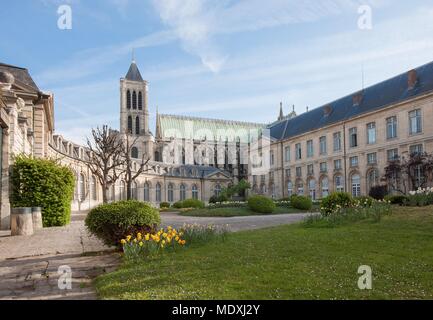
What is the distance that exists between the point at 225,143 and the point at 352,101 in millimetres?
35941

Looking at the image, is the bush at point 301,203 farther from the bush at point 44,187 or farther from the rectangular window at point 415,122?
the bush at point 44,187

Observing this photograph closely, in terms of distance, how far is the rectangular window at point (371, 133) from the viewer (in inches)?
1655

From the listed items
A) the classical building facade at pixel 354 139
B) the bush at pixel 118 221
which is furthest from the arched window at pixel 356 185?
the bush at pixel 118 221

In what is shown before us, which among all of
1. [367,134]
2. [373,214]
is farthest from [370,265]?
[367,134]

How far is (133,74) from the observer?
81.8m

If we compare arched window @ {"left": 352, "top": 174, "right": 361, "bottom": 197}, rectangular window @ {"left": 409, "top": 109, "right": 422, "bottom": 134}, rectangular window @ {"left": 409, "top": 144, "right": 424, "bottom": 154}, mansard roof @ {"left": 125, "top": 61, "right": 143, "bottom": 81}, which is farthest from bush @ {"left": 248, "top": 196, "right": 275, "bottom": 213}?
mansard roof @ {"left": 125, "top": 61, "right": 143, "bottom": 81}

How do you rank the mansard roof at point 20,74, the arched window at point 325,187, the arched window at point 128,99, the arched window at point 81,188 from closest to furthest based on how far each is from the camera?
the mansard roof at point 20,74 < the arched window at point 81,188 < the arched window at point 325,187 < the arched window at point 128,99

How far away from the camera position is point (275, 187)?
198ft

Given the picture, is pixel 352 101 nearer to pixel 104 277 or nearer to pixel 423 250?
pixel 423 250

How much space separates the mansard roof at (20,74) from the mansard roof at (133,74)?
2447 inches

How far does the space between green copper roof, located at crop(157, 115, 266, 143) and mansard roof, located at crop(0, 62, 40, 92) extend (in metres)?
58.4

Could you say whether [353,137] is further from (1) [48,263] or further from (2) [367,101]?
(1) [48,263]

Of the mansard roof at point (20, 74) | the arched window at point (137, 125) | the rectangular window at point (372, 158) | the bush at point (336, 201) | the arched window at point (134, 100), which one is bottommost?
the bush at point (336, 201)
